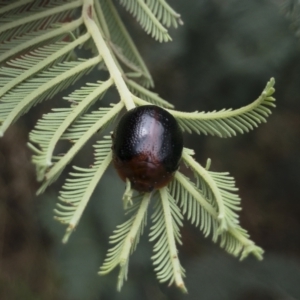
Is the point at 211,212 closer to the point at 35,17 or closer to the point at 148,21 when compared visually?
the point at 148,21

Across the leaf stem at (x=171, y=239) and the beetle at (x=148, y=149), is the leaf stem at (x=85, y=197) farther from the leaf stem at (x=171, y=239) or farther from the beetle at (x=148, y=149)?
the leaf stem at (x=171, y=239)

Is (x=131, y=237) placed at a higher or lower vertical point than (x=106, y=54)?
lower

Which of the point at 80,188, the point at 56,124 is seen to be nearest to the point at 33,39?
the point at 56,124

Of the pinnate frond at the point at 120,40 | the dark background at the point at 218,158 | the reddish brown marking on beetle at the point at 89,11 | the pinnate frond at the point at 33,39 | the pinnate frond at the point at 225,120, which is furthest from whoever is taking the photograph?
the dark background at the point at 218,158

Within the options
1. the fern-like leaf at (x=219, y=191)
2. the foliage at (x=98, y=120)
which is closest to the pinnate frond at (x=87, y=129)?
the foliage at (x=98, y=120)

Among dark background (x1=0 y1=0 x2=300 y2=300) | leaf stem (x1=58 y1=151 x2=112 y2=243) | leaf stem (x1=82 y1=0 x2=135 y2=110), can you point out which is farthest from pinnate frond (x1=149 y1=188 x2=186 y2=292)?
dark background (x1=0 y1=0 x2=300 y2=300)

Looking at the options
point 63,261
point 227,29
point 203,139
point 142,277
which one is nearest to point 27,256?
point 63,261

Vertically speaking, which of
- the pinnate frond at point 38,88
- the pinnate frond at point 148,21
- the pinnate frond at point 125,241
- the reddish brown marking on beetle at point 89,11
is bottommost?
the pinnate frond at point 125,241

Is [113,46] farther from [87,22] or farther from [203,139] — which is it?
[203,139]
